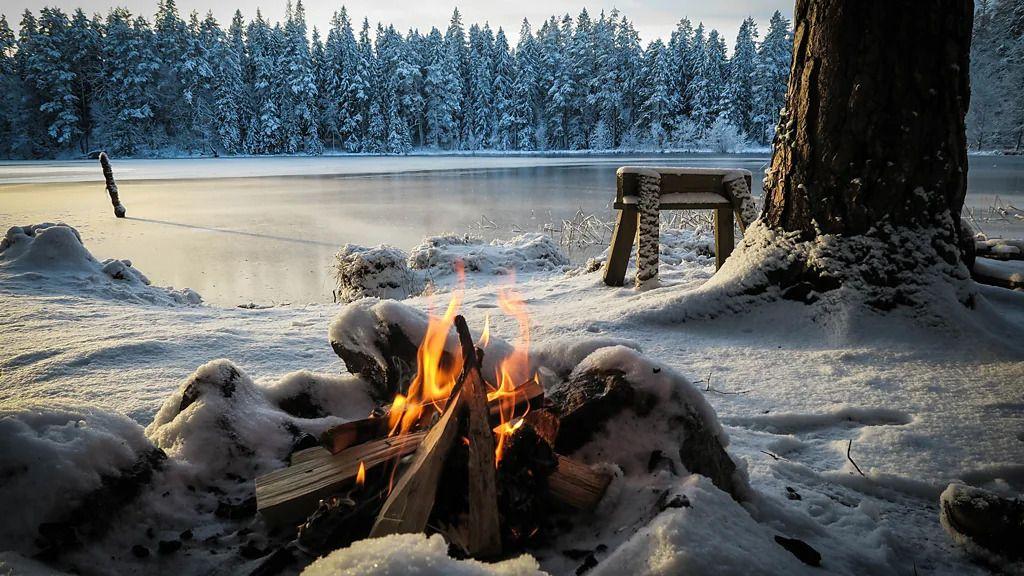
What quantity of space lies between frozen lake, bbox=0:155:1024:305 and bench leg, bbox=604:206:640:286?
208 inches

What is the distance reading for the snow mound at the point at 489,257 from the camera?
352 inches

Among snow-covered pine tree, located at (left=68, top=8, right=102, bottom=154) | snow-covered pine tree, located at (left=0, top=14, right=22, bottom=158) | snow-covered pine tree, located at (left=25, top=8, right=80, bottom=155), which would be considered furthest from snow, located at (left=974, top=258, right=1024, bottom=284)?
snow-covered pine tree, located at (left=0, top=14, right=22, bottom=158)

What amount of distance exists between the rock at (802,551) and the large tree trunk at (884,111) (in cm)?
280

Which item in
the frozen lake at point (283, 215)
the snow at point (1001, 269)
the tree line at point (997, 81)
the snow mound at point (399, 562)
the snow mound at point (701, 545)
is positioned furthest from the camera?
the tree line at point (997, 81)

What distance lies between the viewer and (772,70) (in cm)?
5475

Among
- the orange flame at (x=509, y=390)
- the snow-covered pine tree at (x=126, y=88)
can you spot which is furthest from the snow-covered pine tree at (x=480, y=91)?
the orange flame at (x=509, y=390)

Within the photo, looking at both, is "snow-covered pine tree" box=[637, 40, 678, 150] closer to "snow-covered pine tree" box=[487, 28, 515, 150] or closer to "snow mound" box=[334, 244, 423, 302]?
"snow-covered pine tree" box=[487, 28, 515, 150]

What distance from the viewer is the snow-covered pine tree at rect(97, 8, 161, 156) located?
177ft

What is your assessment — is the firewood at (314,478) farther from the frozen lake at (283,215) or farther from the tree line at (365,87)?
the tree line at (365,87)

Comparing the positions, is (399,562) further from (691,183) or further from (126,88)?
(126,88)

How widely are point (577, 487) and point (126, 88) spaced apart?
2719 inches

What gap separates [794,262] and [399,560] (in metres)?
3.71

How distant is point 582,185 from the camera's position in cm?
2505

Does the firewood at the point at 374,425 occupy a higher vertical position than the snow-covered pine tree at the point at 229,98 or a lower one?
lower
